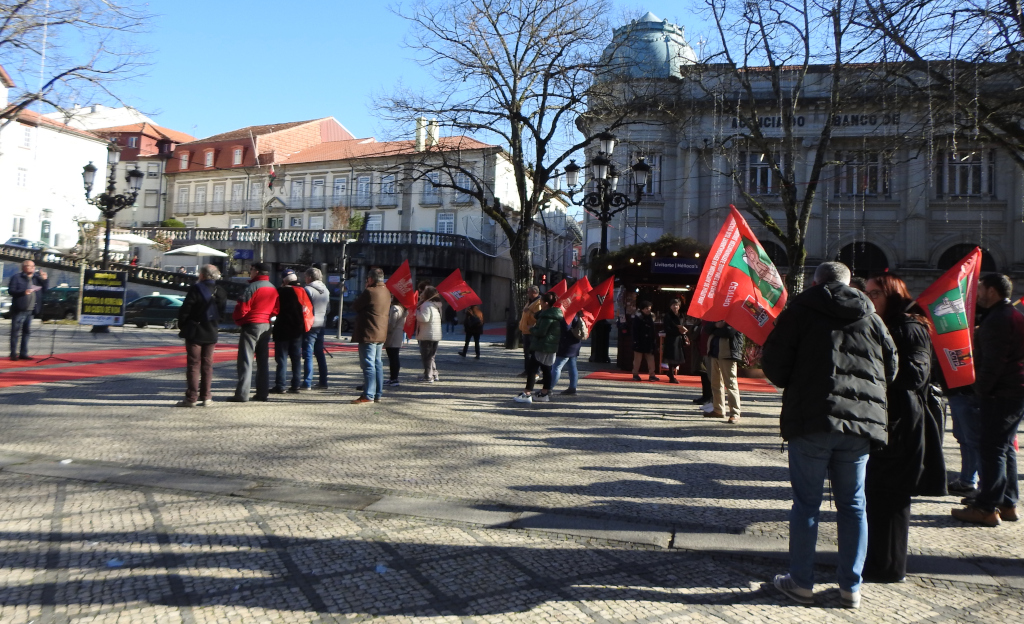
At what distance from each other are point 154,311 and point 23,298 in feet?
49.4

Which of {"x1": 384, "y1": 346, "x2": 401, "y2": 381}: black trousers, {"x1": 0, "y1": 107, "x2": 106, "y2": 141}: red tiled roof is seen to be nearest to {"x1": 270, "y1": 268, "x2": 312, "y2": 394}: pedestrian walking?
{"x1": 384, "y1": 346, "x2": 401, "y2": 381}: black trousers

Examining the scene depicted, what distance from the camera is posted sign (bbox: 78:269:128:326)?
1625 centimetres

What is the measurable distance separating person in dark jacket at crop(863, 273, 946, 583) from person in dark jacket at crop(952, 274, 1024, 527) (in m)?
1.54

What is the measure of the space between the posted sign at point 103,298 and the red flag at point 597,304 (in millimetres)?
10388

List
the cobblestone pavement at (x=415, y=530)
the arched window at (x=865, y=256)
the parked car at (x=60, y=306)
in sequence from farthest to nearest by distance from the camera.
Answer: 1. the arched window at (x=865, y=256)
2. the parked car at (x=60, y=306)
3. the cobblestone pavement at (x=415, y=530)

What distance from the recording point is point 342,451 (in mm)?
7098

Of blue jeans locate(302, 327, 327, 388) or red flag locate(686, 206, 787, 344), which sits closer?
red flag locate(686, 206, 787, 344)

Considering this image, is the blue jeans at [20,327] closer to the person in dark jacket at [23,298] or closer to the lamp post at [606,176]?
the person in dark jacket at [23,298]

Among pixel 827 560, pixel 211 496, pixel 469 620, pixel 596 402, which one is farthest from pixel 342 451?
pixel 596 402

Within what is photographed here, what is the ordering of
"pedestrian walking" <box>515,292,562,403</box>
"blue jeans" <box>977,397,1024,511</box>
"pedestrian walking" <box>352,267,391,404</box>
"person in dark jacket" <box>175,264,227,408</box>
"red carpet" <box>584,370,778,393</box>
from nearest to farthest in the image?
"blue jeans" <box>977,397,1024,511</box> < "person in dark jacket" <box>175,264,227,408</box> < "pedestrian walking" <box>352,267,391,404</box> < "pedestrian walking" <box>515,292,562,403</box> < "red carpet" <box>584,370,778,393</box>

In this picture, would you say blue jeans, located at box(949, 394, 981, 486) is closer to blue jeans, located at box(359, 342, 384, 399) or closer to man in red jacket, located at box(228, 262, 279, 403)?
blue jeans, located at box(359, 342, 384, 399)

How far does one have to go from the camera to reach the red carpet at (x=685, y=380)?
47.0 ft

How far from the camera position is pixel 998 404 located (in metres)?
5.35

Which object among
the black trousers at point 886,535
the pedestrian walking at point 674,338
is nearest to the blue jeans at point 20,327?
the pedestrian walking at point 674,338
